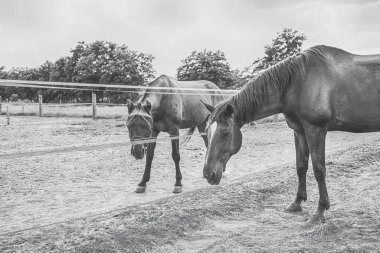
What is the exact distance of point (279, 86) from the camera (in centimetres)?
369

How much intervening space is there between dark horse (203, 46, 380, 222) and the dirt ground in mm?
525

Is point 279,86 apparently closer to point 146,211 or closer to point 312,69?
point 312,69

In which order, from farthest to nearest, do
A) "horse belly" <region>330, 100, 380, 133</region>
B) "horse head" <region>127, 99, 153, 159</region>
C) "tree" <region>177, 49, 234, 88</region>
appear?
"tree" <region>177, 49, 234, 88</region>, "horse head" <region>127, 99, 153, 159</region>, "horse belly" <region>330, 100, 380, 133</region>

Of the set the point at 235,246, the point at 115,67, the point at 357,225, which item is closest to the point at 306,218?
the point at 357,225

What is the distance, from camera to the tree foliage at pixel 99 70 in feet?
131

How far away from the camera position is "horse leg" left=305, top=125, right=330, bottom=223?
3514mm

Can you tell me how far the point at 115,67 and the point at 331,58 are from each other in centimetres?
3873

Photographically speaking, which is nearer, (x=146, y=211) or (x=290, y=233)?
(x=290, y=233)

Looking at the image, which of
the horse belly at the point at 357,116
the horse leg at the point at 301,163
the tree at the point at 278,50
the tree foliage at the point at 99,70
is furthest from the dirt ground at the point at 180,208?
the tree foliage at the point at 99,70

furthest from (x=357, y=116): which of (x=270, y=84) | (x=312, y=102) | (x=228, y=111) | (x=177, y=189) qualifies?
(x=177, y=189)

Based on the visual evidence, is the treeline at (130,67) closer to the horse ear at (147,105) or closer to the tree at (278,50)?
the tree at (278,50)

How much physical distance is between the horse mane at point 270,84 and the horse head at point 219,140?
159 millimetres

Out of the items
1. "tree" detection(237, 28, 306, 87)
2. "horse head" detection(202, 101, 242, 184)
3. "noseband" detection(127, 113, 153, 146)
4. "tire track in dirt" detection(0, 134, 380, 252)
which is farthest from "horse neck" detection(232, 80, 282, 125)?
"tree" detection(237, 28, 306, 87)

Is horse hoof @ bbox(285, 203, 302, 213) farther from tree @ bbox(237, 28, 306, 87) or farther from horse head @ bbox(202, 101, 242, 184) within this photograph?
tree @ bbox(237, 28, 306, 87)
